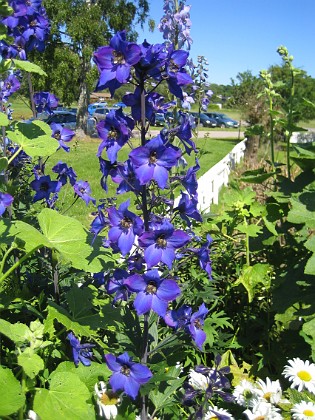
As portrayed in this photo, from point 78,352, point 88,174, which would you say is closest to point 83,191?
point 78,352

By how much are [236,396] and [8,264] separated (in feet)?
4.71

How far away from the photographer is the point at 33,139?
6.58 ft

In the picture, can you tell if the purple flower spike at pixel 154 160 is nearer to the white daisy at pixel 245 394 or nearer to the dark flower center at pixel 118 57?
the dark flower center at pixel 118 57

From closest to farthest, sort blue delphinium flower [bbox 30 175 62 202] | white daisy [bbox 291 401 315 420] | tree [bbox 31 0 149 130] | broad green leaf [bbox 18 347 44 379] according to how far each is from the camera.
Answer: broad green leaf [bbox 18 347 44 379] < white daisy [bbox 291 401 315 420] < blue delphinium flower [bbox 30 175 62 202] < tree [bbox 31 0 149 130]

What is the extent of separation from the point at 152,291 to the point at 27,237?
47 centimetres

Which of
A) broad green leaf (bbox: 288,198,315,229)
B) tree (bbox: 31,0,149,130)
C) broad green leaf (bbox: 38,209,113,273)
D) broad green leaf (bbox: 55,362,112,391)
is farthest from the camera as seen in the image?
tree (bbox: 31,0,149,130)

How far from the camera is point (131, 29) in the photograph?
22.0m

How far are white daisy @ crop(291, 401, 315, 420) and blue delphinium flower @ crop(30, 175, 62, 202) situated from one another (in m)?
1.63

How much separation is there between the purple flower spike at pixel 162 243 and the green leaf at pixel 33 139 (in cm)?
61

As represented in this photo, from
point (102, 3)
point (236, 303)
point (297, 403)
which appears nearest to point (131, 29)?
point (102, 3)

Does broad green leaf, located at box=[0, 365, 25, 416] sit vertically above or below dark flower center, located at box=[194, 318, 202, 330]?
below

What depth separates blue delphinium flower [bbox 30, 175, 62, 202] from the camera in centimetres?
262

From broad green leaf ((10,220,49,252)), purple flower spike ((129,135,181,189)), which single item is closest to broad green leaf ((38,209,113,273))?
broad green leaf ((10,220,49,252))

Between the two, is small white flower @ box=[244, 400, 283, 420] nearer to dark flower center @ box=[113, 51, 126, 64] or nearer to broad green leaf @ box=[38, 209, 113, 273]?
broad green leaf @ box=[38, 209, 113, 273]
